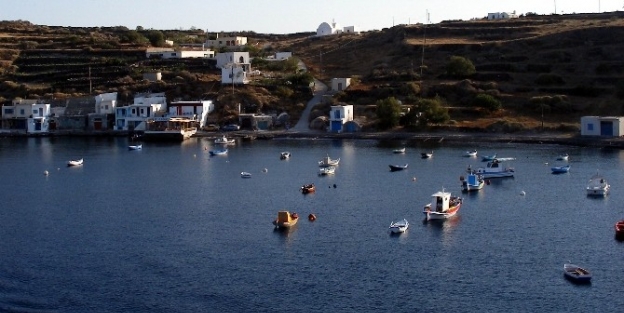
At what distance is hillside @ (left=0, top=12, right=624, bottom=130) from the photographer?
75562 mm

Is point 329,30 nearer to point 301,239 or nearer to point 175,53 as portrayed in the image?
point 175,53

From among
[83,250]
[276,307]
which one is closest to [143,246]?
[83,250]

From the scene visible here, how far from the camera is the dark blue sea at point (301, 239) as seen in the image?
2773cm

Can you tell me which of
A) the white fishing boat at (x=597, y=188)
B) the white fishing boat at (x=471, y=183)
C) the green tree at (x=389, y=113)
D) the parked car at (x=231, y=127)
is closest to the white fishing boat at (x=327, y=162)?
the white fishing boat at (x=471, y=183)

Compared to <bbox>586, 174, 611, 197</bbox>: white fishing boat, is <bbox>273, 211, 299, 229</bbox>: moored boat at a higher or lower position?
lower

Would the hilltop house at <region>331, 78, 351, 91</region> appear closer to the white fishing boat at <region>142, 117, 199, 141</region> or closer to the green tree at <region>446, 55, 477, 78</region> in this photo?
the green tree at <region>446, 55, 477, 78</region>

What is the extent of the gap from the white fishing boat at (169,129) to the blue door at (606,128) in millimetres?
33017

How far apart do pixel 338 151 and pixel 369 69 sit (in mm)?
30385

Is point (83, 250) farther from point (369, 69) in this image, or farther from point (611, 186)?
point (369, 69)

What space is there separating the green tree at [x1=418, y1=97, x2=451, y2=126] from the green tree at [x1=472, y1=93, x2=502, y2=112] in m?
3.44

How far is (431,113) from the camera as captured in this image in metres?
71.1

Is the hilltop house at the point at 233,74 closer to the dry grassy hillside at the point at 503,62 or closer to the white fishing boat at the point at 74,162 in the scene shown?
the dry grassy hillside at the point at 503,62

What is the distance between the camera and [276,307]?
26875 mm

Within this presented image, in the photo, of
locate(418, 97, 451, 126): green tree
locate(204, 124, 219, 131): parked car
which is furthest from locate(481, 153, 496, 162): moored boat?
locate(204, 124, 219, 131): parked car
